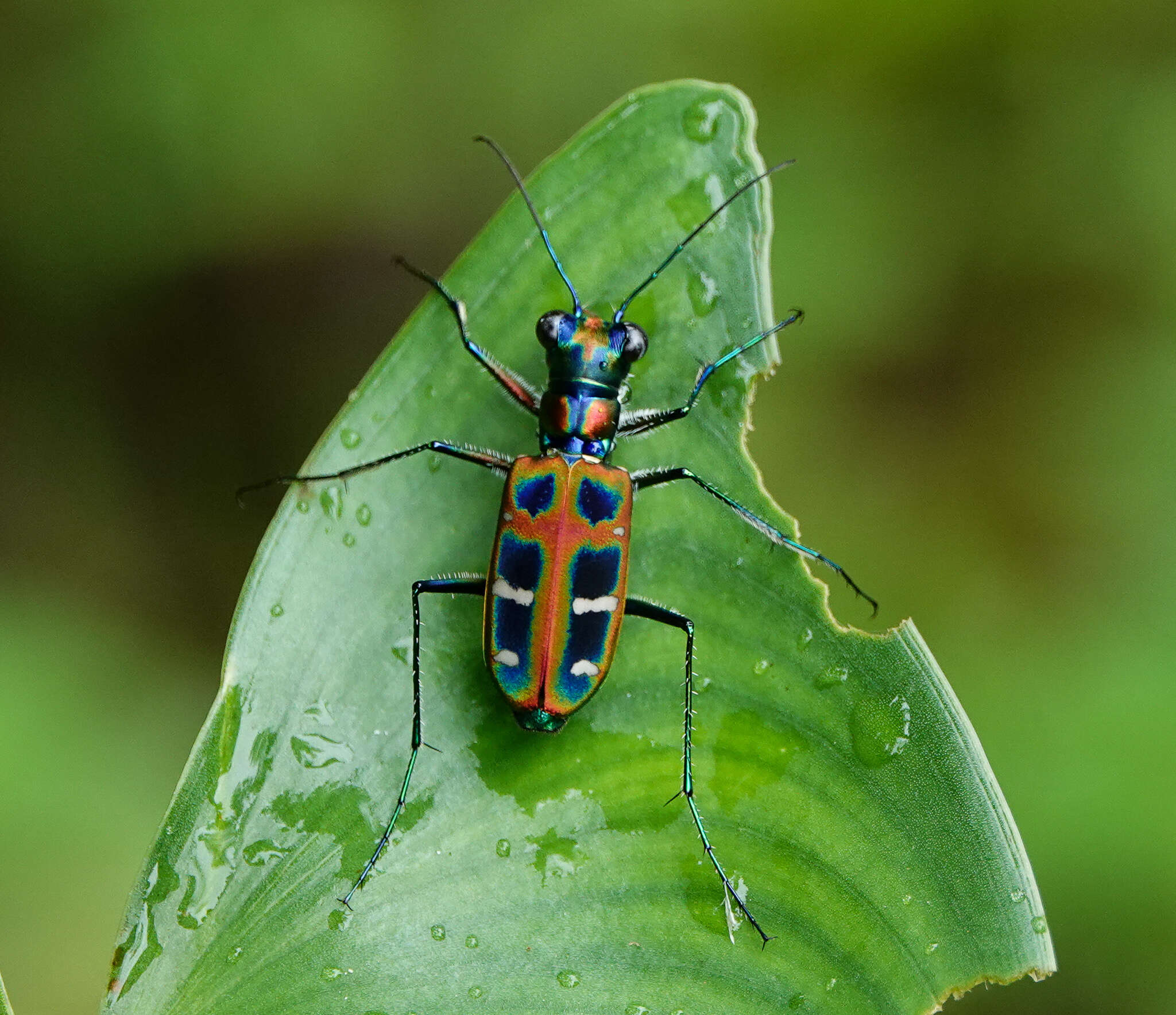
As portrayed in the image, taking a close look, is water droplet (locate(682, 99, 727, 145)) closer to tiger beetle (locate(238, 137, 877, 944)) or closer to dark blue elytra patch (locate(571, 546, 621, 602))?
tiger beetle (locate(238, 137, 877, 944))

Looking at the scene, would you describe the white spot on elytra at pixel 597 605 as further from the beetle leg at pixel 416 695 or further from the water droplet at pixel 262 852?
the water droplet at pixel 262 852

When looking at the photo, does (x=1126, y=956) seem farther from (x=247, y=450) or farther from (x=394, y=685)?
(x=247, y=450)

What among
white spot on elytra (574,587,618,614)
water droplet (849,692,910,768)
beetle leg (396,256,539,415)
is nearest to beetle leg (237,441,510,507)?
beetle leg (396,256,539,415)

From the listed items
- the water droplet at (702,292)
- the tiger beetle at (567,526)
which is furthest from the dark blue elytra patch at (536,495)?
the water droplet at (702,292)

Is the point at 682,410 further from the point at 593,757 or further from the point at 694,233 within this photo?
the point at 593,757

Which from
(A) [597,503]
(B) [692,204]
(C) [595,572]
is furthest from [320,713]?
(B) [692,204]

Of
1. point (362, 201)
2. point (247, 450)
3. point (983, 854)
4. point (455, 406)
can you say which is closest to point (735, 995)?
point (983, 854)
